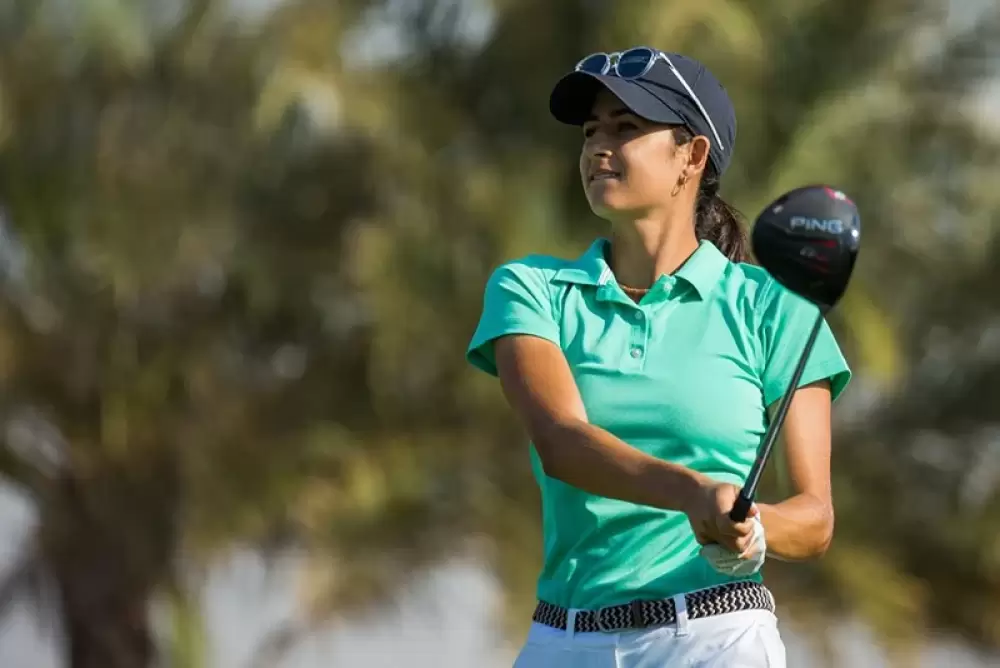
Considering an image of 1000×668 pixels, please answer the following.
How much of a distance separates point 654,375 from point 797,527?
37 centimetres

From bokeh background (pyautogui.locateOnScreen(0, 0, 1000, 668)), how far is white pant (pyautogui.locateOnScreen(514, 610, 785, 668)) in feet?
31.1

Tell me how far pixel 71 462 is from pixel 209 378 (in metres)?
1.26

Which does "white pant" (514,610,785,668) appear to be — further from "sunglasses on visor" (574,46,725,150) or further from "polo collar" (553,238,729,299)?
"sunglasses on visor" (574,46,725,150)

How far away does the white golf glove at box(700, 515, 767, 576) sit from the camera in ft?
10.6

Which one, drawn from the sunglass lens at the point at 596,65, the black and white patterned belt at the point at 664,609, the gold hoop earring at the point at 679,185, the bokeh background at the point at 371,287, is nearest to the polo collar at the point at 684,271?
the gold hoop earring at the point at 679,185

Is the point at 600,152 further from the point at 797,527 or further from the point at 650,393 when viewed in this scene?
the point at 797,527

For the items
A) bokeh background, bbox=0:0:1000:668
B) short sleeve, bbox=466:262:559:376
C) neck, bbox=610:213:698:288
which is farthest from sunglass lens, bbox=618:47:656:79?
bokeh background, bbox=0:0:1000:668

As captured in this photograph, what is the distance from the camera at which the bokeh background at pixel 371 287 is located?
13.4m

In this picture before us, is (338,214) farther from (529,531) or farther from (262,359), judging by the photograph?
(529,531)

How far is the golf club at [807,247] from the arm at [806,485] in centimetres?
16

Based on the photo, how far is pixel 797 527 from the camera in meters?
3.43

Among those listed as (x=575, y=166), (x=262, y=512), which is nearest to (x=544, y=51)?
(x=575, y=166)

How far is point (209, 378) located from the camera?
14.3m

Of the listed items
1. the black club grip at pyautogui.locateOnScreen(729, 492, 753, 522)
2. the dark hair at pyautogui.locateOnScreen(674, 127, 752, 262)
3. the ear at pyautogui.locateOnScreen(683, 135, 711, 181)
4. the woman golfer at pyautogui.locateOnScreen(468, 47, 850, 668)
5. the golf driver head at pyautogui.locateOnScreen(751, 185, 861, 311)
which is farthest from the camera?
the dark hair at pyautogui.locateOnScreen(674, 127, 752, 262)
